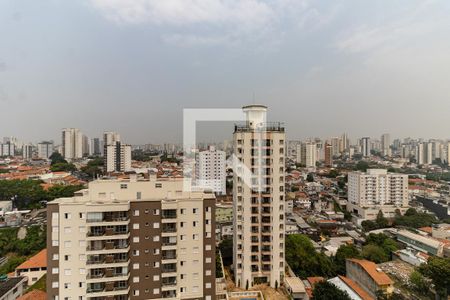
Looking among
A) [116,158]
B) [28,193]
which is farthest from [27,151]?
[28,193]

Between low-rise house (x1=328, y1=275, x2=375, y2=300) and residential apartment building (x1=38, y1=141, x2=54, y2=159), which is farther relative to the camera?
residential apartment building (x1=38, y1=141, x2=54, y2=159)

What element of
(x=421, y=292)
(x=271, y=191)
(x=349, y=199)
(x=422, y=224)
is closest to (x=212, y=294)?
(x=271, y=191)

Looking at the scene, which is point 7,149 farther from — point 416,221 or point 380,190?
point 416,221

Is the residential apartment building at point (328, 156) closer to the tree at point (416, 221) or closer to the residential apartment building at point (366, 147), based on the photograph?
the residential apartment building at point (366, 147)

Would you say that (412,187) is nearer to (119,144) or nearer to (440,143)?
(440,143)

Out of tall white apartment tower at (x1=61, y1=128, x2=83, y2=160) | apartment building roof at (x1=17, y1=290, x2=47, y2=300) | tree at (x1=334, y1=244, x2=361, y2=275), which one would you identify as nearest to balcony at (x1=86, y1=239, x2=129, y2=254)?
apartment building roof at (x1=17, y1=290, x2=47, y2=300)

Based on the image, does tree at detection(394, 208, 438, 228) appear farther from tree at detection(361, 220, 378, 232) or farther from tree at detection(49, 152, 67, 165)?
tree at detection(49, 152, 67, 165)
